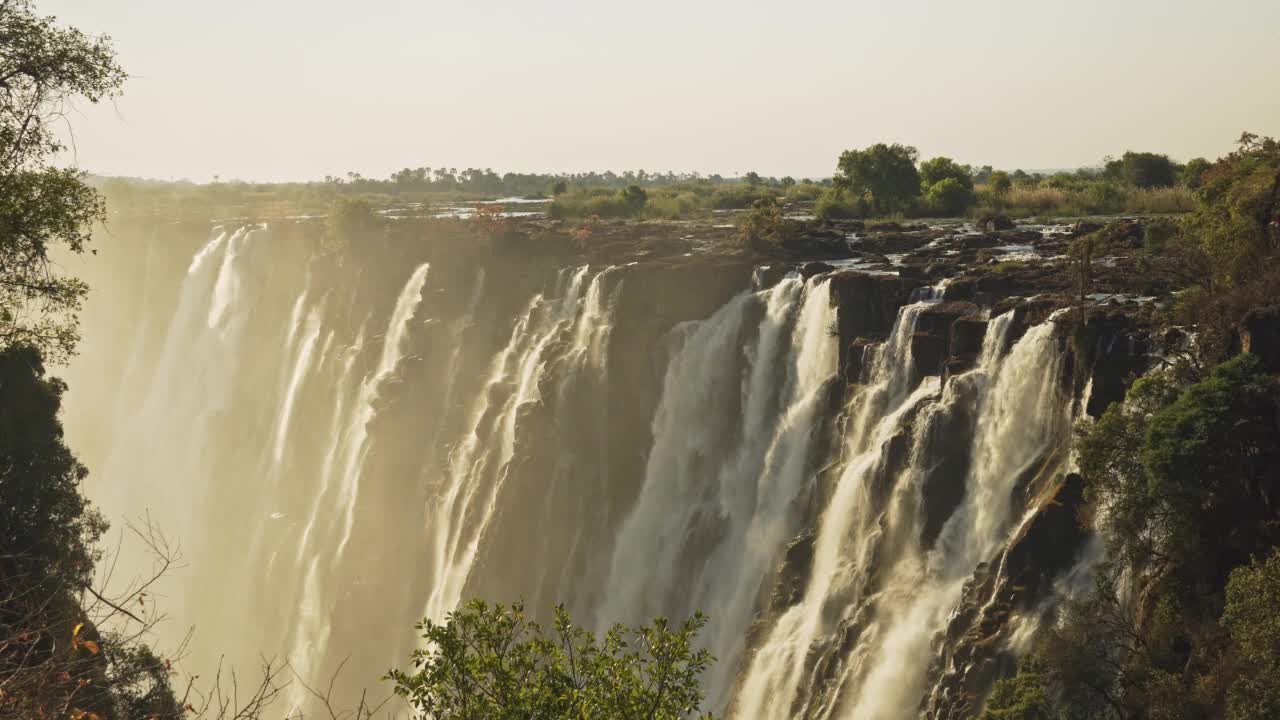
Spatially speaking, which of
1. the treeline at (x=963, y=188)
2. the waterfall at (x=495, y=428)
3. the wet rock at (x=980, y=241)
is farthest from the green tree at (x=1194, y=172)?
the waterfall at (x=495, y=428)

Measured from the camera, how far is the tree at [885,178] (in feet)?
267

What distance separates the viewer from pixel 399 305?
241ft

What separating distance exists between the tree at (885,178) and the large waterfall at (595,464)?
28.5m

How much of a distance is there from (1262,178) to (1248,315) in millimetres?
7393

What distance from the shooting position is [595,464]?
52.0 metres

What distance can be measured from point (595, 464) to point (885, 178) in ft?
134

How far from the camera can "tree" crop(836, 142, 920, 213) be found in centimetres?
8150

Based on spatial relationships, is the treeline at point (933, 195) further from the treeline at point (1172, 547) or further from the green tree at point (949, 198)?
the treeline at point (1172, 547)

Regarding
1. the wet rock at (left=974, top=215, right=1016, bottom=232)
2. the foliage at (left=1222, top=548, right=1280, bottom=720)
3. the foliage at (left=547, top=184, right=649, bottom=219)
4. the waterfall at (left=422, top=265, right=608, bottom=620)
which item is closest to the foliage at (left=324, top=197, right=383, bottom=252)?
the foliage at (left=547, top=184, right=649, bottom=219)

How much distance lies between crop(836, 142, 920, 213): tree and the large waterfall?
93.6 feet

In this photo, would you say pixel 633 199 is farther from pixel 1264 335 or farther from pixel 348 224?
pixel 1264 335

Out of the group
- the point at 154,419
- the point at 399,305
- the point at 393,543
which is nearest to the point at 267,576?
the point at 393,543

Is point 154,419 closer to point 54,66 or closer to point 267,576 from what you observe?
point 267,576

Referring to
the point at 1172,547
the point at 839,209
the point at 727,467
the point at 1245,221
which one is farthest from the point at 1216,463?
the point at 839,209
